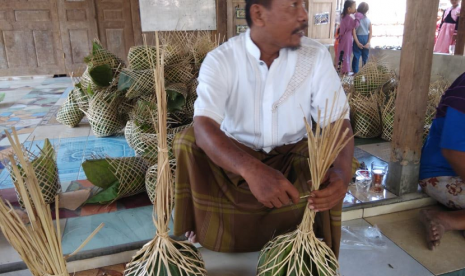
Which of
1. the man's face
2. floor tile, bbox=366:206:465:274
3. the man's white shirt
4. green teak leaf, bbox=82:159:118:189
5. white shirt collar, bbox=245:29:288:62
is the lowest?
floor tile, bbox=366:206:465:274

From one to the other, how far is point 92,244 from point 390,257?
121 cm

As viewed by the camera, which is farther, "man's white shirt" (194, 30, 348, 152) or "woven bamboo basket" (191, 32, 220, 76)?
"woven bamboo basket" (191, 32, 220, 76)

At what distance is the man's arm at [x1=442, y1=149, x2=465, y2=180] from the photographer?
1.45 meters

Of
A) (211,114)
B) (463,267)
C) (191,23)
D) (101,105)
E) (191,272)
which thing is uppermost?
(191,23)

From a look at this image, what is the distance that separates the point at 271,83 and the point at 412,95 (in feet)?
2.62

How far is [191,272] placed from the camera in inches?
39.7

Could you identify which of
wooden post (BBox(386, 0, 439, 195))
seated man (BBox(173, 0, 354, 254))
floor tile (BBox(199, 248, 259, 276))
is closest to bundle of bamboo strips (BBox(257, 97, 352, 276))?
seated man (BBox(173, 0, 354, 254))

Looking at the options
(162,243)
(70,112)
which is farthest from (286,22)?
(70,112)

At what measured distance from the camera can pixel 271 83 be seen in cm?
130

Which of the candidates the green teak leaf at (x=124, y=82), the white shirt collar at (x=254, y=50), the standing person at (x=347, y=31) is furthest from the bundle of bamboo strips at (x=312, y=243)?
the standing person at (x=347, y=31)

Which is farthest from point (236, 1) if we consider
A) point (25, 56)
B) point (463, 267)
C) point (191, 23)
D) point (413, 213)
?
point (463, 267)

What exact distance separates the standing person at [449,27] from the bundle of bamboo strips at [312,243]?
5578 millimetres

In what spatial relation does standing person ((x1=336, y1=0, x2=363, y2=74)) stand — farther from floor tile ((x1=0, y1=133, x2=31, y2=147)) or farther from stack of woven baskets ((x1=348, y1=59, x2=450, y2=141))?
floor tile ((x1=0, y1=133, x2=31, y2=147))

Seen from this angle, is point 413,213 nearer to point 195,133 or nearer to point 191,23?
point 195,133
